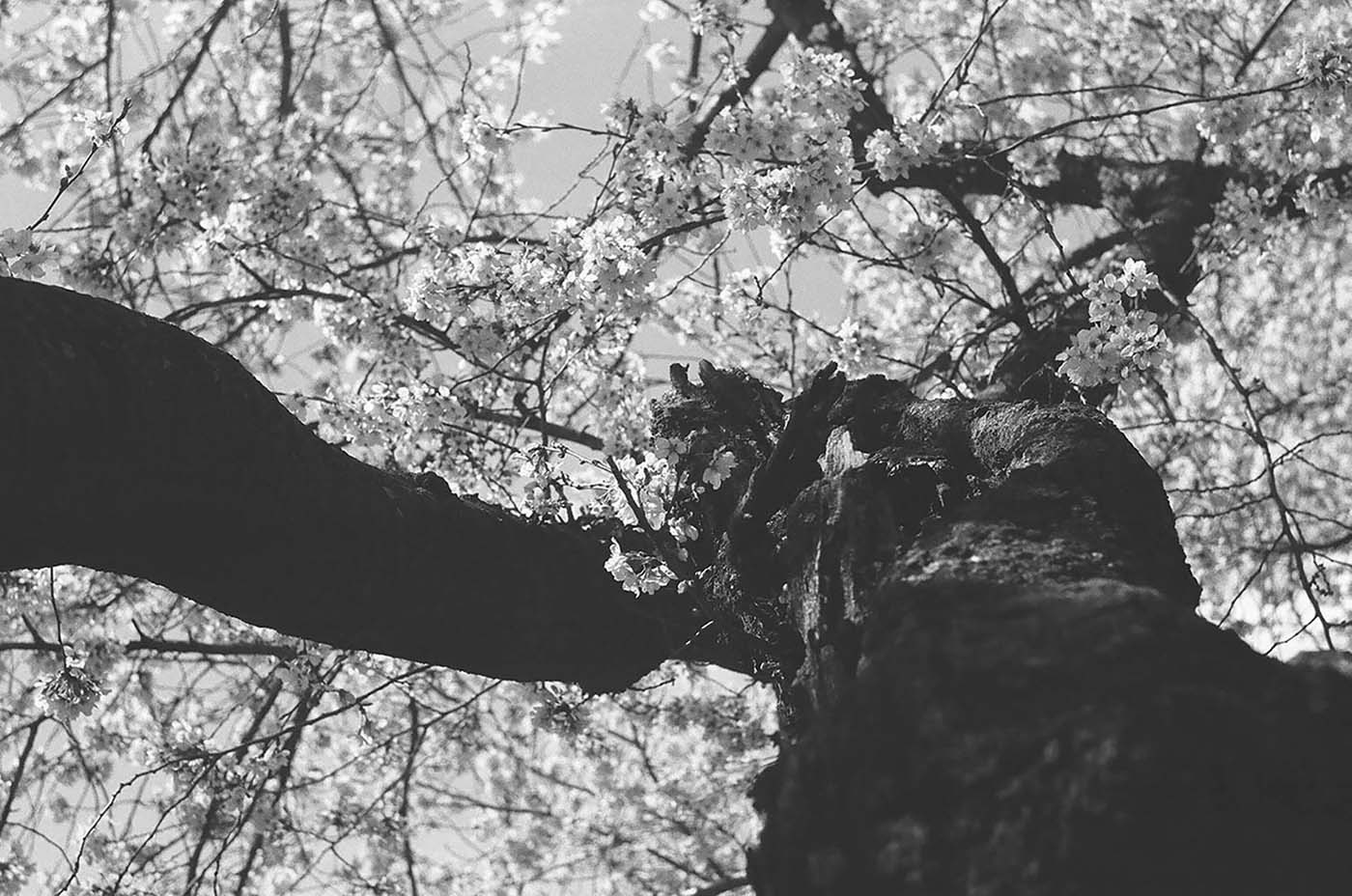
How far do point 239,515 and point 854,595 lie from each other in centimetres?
101

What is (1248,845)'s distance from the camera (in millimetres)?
992

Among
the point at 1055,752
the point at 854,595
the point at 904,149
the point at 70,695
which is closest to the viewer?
the point at 1055,752

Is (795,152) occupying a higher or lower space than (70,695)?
higher

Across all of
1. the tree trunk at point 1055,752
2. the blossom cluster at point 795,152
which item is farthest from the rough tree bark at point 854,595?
the blossom cluster at point 795,152

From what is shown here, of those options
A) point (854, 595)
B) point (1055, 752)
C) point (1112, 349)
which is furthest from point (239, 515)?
point (1112, 349)

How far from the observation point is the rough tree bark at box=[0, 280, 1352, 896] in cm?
104

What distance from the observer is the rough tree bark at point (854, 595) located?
1042mm

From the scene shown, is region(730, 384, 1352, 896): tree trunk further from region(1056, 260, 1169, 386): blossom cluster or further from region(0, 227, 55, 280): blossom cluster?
region(0, 227, 55, 280): blossom cluster

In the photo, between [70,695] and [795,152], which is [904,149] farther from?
[70,695]

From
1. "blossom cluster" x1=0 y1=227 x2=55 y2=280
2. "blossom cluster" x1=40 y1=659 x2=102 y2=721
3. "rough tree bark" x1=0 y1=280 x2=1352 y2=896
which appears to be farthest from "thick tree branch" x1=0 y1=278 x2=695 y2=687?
"blossom cluster" x1=40 y1=659 x2=102 y2=721

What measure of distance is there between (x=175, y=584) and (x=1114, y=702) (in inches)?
60.4

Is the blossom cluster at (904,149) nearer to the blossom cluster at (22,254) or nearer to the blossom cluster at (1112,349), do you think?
the blossom cluster at (1112,349)

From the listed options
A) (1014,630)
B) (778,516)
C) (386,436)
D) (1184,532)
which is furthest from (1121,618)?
(1184,532)

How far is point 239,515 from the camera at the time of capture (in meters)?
1.88
